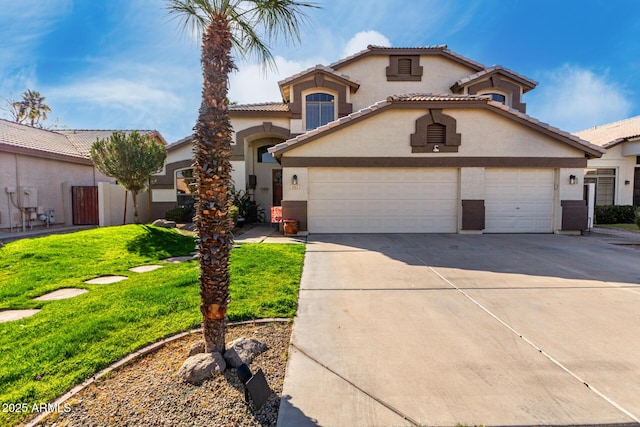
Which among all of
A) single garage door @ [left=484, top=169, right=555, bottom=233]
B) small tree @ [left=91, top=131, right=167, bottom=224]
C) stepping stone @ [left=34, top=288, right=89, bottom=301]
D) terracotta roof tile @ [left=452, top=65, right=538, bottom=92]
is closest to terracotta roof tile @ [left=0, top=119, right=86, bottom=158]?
small tree @ [left=91, top=131, right=167, bottom=224]

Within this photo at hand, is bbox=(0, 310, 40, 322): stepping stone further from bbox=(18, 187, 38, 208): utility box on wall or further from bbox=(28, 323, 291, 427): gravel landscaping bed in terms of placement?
bbox=(18, 187, 38, 208): utility box on wall

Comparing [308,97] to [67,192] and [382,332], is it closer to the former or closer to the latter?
[67,192]

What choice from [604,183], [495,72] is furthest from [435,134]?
[604,183]

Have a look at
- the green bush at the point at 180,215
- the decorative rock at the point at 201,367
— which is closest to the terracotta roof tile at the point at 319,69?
the green bush at the point at 180,215

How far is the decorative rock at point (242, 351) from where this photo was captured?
3111mm

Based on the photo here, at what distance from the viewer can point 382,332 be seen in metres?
3.97

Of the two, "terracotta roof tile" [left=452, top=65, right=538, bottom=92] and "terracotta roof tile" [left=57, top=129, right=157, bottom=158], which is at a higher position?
"terracotta roof tile" [left=452, top=65, right=538, bottom=92]

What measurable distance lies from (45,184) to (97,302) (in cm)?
1421

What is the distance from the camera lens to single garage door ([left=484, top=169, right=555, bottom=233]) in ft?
40.1

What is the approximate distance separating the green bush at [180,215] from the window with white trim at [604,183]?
71.9 feet

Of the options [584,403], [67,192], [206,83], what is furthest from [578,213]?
[67,192]

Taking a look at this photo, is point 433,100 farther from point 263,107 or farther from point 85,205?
point 85,205

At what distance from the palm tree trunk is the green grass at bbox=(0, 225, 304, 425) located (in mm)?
1314

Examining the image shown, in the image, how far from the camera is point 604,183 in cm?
1755
